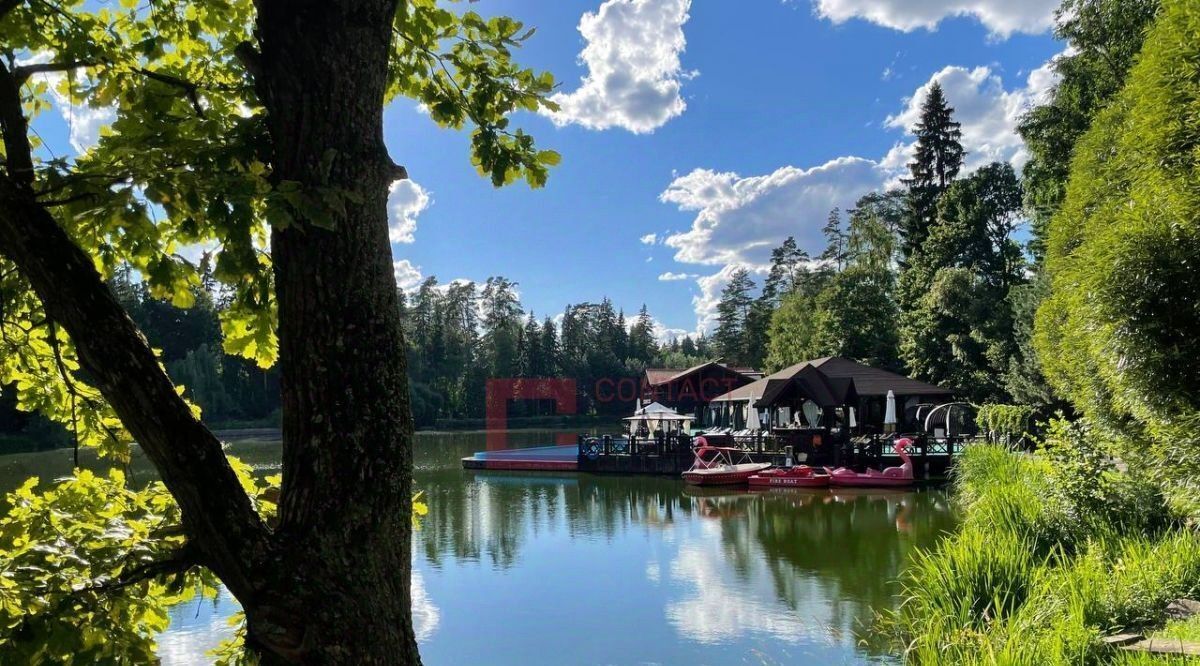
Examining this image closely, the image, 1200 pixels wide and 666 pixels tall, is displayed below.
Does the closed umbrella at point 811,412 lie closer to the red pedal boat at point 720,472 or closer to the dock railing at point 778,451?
the dock railing at point 778,451

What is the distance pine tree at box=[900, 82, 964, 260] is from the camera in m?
34.8

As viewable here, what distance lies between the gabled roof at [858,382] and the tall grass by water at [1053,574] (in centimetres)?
1462

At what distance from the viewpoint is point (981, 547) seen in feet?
20.0

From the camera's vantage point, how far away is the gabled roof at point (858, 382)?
23.0 meters

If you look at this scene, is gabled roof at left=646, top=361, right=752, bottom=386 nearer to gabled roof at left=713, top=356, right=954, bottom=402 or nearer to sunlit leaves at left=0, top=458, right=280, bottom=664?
gabled roof at left=713, top=356, right=954, bottom=402

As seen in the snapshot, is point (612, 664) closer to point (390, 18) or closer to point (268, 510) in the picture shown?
point (268, 510)

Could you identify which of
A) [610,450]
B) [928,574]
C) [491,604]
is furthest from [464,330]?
[928,574]

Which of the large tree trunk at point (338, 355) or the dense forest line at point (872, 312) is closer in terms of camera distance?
the large tree trunk at point (338, 355)

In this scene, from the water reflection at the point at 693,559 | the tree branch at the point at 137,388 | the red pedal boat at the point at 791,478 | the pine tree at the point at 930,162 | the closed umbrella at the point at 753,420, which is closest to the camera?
the tree branch at the point at 137,388

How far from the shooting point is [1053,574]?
5480mm

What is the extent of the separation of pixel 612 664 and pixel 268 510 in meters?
5.98

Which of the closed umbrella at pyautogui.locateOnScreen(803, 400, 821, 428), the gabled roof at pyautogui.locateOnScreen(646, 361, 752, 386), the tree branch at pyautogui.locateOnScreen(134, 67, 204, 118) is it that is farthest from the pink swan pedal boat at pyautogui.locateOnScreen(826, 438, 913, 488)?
the gabled roof at pyautogui.locateOnScreen(646, 361, 752, 386)

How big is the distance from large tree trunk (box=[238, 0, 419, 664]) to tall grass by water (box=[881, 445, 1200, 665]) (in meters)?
3.74

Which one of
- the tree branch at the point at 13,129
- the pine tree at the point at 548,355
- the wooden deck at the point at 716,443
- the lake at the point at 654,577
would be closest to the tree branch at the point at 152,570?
the tree branch at the point at 13,129
